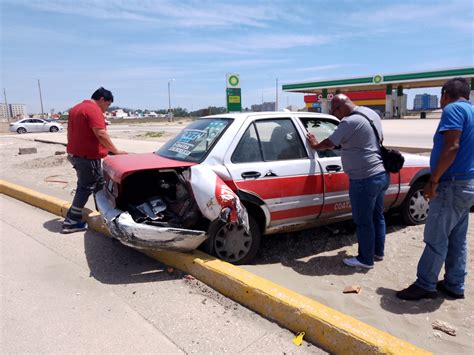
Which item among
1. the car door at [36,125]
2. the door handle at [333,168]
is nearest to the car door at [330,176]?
the door handle at [333,168]

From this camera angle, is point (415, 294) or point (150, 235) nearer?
point (415, 294)

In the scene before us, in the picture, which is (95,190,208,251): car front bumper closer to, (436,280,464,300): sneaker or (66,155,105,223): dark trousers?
(66,155,105,223): dark trousers

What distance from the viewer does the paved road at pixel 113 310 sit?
290 cm

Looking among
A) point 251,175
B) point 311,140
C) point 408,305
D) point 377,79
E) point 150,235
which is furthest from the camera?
point 377,79

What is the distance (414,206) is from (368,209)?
71.6 inches

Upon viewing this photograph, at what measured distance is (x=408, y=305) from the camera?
11.3 feet

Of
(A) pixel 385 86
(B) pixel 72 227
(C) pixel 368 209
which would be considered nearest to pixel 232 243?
(C) pixel 368 209

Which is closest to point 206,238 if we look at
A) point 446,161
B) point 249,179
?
point 249,179

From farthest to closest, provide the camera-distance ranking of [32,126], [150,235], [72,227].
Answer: [32,126]
[72,227]
[150,235]

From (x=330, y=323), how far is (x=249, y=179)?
69.0 inches

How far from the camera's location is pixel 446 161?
3.20 metres

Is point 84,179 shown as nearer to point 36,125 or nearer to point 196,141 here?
point 196,141

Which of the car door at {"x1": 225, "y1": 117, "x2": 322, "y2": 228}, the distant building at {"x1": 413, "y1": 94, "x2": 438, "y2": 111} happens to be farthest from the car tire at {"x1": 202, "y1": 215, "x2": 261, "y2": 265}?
the distant building at {"x1": 413, "y1": 94, "x2": 438, "y2": 111}

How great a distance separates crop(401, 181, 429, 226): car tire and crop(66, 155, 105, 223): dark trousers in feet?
13.6
